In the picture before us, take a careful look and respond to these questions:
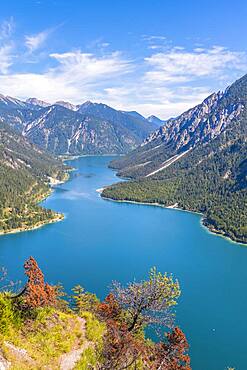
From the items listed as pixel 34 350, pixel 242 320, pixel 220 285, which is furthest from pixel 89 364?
pixel 220 285

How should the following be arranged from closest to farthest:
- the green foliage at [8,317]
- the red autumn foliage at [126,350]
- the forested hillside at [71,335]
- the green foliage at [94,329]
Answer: the red autumn foliage at [126,350]
the forested hillside at [71,335]
the green foliage at [8,317]
the green foliage at [94,329]

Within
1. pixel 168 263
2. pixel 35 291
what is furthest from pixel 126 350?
pixel 168 263

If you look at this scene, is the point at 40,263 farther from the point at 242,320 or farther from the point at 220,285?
the point at 242,320

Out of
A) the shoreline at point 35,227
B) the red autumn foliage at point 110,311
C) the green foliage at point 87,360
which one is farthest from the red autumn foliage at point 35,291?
the shoreline at point 35,227

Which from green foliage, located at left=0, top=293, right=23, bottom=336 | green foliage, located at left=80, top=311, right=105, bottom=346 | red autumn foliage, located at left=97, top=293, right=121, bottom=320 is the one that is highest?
green foliage, located at left=0, top=293, right=23, bottom=336

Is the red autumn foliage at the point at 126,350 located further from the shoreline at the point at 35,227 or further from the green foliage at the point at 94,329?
the shoreline at the point at 35,227

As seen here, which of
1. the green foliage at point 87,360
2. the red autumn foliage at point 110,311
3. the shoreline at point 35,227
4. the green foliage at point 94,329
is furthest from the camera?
the shoreline at point 35,227

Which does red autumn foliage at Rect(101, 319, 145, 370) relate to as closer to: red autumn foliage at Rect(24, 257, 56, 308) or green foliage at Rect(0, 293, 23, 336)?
red autumn foliage at Rect(24, 257, 56, 308)

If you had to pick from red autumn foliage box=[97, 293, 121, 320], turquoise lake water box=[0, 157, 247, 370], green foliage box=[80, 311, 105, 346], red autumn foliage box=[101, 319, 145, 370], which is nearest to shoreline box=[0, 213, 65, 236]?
turquoise lake water box=[0, 157, 247, 370]
